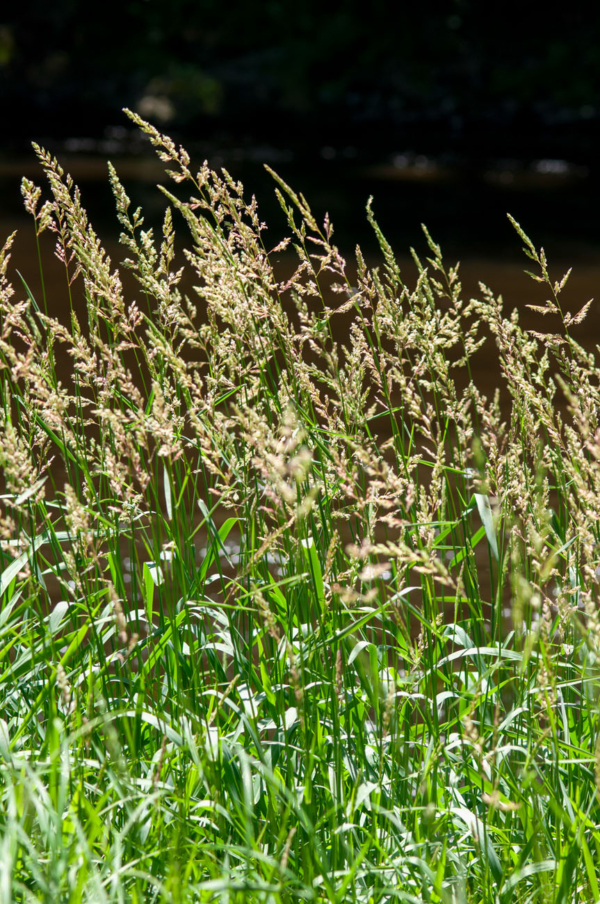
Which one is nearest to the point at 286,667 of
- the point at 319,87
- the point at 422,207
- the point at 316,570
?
the point at 316,570

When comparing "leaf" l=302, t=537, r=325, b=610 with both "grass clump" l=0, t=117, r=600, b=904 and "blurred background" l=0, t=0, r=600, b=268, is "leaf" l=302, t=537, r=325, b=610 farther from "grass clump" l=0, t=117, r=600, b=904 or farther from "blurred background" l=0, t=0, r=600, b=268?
"blurred background" l=0, t=0, r=600, b=268

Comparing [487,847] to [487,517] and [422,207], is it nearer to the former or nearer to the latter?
[487,517]

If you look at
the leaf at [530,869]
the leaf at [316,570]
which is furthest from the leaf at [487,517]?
the leaf at [530,869]

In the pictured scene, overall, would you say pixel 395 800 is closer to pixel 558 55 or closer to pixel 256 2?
pixel 558 55

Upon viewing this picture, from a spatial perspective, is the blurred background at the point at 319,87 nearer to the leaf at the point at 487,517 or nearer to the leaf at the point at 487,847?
the leaf at the point at 487,517

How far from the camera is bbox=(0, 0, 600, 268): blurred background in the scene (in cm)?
2073

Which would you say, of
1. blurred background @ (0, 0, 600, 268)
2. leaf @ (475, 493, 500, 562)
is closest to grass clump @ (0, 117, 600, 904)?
leaf @ (475, 493, 500, 562)

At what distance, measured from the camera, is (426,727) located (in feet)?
6.77

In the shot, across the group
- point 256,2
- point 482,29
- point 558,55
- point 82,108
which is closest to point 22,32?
point 82,108

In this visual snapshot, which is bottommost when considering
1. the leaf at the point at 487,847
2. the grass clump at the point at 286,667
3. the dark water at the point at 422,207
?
the leaf at the point at 487,847

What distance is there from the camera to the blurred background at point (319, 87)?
20.7 metres

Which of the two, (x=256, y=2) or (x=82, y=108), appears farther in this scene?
(x=256, y=2)

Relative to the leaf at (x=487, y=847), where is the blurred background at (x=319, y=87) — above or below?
above

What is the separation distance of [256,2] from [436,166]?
8.05 meters
